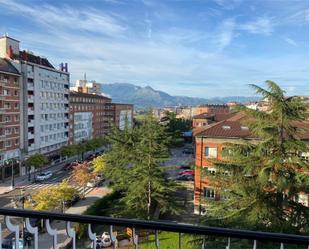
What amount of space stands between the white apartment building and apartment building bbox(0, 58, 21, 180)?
18701 millimetres

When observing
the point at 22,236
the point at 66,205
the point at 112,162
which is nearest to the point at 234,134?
the point at 112,162

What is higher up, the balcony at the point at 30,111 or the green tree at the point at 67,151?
the balcony at the point at 30,111

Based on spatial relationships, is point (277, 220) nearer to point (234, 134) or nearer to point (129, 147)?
point (234, 134)

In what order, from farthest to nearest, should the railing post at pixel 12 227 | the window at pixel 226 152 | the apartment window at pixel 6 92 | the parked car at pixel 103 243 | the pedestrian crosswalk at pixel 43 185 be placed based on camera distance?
the apartment window at pixel 6 92
the pedestrian crosswalk at pixel 43 185
the window at pixel 226 152
the parked car at pixel 103 243
the railing post at pixel 12 227

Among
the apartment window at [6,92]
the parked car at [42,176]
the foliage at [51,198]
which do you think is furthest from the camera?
the parked car at [42,176]

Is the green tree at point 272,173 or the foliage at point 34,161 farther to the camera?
the foliage at point 34,161

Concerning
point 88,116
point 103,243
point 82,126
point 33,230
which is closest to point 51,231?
point 33,230

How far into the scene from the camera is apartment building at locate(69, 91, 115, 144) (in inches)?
2354

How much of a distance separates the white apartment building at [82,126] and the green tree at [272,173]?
1972 inches

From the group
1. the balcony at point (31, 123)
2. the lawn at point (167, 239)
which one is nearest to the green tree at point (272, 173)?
the lawn at point (167, 239)

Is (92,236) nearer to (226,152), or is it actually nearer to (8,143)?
(226,152)

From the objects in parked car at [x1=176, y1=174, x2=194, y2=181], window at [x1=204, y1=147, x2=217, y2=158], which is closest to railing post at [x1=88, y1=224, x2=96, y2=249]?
window at [x1=204, y1=147, x2=217, y2=158]

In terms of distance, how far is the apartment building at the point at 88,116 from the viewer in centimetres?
5979

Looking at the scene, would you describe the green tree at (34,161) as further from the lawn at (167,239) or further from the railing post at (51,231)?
the railing post at (51,231)
